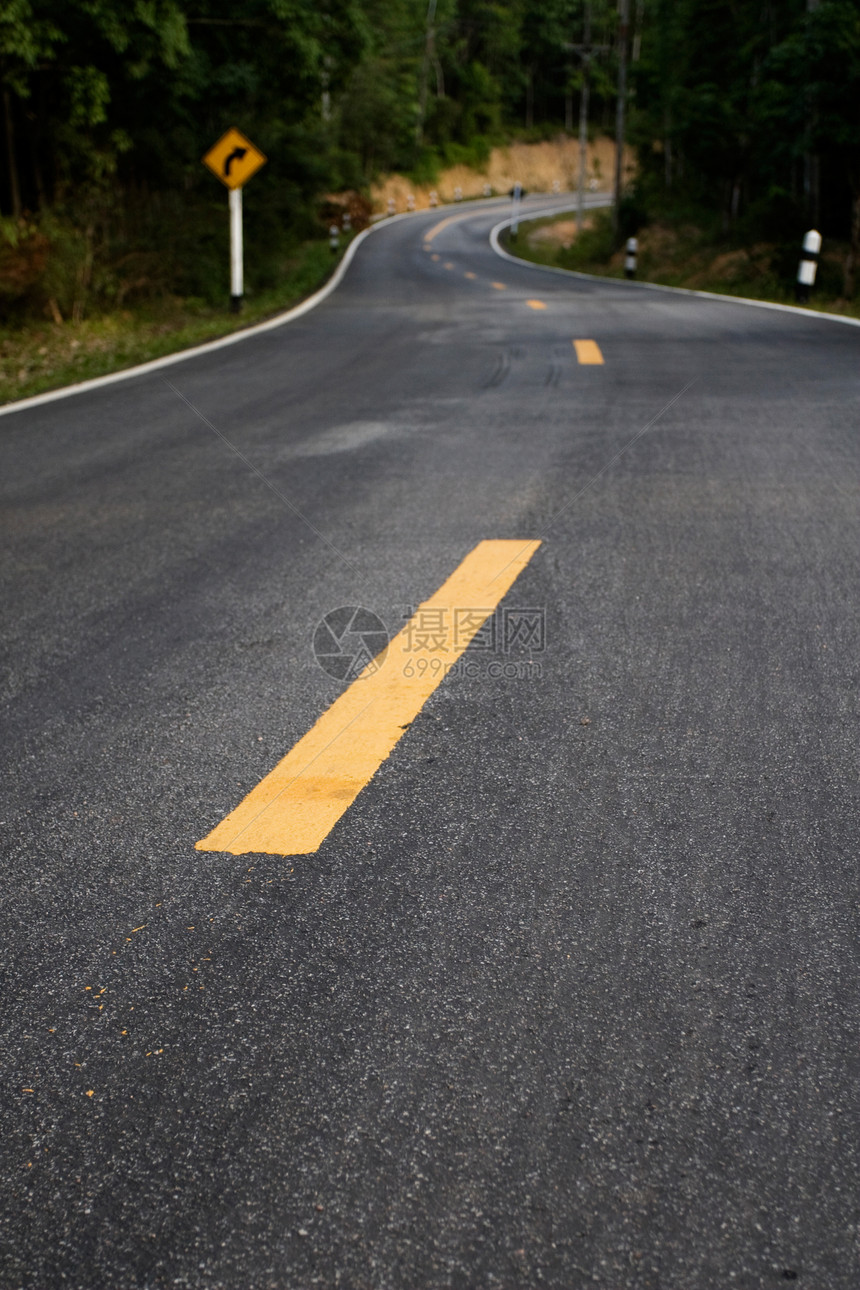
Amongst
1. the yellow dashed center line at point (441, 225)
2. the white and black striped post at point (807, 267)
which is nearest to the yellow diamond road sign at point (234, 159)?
the white and black striped post at point (807, 267)

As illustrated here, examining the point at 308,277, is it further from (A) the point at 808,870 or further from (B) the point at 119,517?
(A) the point at 808,870

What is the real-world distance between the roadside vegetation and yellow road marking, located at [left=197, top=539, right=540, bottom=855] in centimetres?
662

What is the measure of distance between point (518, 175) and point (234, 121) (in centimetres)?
6083

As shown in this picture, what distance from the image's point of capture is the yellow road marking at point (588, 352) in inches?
345

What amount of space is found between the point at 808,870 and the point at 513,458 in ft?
11.8

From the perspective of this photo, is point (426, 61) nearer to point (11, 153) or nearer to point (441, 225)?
point (441, 225)

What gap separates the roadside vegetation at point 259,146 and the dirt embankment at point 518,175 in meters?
19.8

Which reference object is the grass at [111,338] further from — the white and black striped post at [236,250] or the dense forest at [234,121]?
the dense forest at [234,121]

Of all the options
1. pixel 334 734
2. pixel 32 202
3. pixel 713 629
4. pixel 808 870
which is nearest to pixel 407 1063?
pixel 808 870

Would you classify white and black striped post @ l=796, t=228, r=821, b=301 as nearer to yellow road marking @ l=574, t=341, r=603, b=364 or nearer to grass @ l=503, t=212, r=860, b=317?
grass @ l=503, t=212, r=860, b=317

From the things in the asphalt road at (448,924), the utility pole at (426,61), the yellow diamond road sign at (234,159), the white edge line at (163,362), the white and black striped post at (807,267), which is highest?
the utility pole at (426,61)

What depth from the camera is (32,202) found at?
17.7 metres

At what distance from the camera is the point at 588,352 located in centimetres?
925

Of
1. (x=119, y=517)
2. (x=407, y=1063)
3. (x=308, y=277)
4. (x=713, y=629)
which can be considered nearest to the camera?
(x=407, y=1063)
